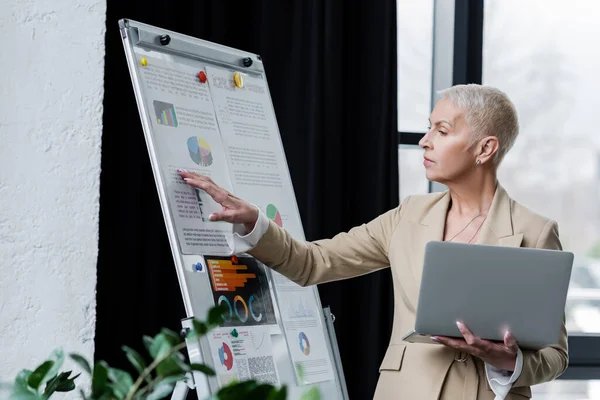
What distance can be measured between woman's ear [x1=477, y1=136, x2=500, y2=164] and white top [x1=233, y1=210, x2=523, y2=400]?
0.50 meters

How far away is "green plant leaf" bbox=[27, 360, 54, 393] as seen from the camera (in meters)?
0.67

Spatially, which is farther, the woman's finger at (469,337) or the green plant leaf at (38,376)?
the woman's finger at (469,337)

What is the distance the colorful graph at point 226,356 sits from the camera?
81.4 inches

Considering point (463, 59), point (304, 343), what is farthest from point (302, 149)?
point (304, 343)

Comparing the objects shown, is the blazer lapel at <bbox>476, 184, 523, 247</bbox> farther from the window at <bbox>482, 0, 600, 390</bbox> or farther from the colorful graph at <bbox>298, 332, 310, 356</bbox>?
the window at <bbox>482, 0, 600, 390</bbox>

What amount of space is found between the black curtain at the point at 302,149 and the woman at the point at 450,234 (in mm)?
841

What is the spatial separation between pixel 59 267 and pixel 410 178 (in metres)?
1.83

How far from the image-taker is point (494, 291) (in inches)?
76.1

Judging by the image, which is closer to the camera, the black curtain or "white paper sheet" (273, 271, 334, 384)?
"white paper sheet" (273, 271, 334, 384)

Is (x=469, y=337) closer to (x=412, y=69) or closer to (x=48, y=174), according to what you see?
(x=48, y=174)

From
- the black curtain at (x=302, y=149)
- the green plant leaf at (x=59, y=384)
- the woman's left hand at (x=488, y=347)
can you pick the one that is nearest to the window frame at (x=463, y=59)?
the black curtain at (x=302, y=149)

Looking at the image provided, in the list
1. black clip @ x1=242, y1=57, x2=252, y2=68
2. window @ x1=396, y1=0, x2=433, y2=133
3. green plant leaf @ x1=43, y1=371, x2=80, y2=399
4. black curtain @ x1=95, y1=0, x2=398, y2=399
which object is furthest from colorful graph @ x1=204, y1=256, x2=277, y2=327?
window @ x1=396, y1=0, x2=433, y2=133

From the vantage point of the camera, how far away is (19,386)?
66 centimetres

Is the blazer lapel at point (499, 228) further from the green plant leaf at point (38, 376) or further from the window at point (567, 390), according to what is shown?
the window at point (567, 390)
